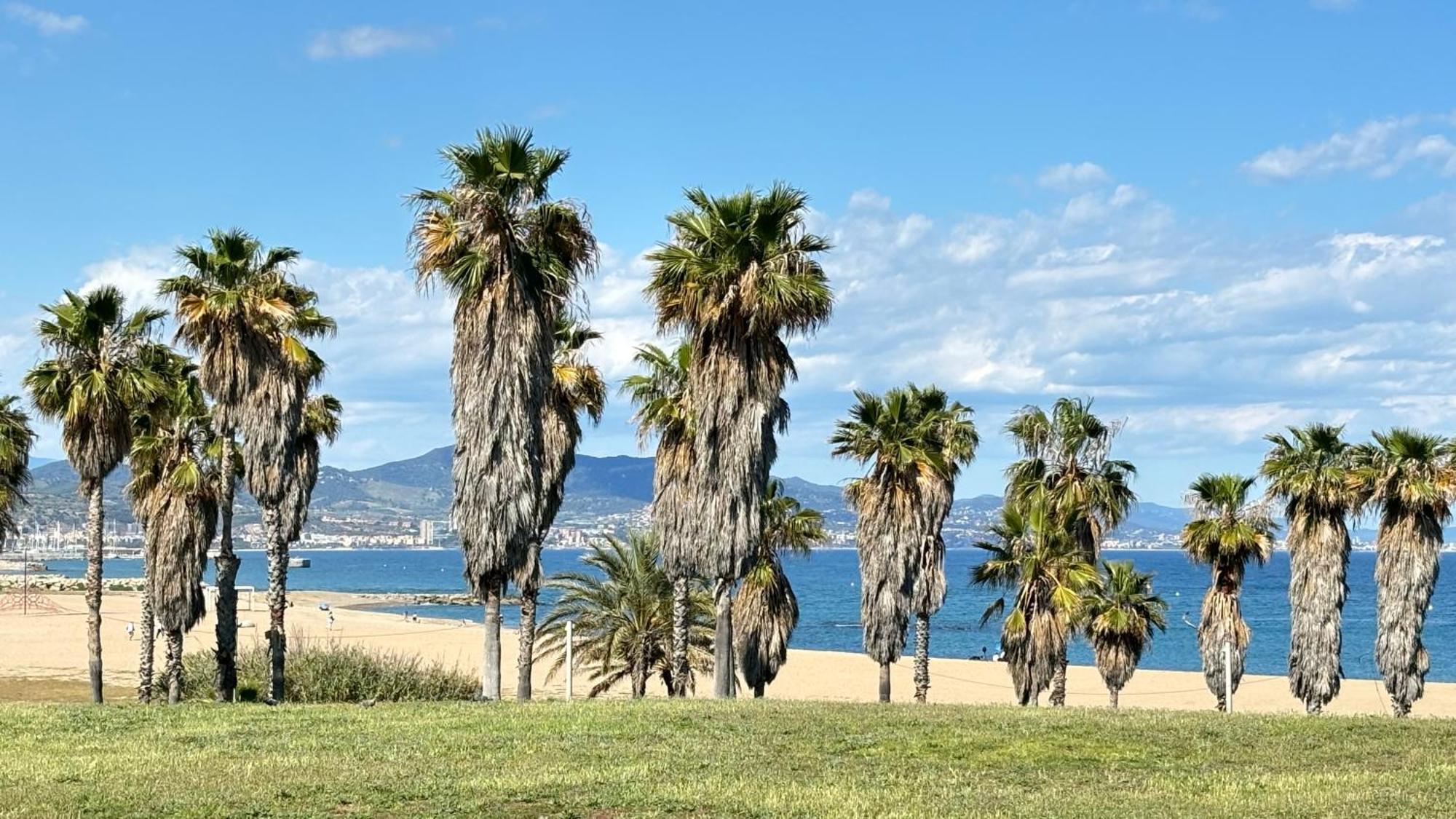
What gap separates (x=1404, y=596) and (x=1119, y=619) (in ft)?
27.2

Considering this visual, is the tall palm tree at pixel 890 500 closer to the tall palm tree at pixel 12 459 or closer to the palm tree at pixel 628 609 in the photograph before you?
the palm tree at pixel 628 609

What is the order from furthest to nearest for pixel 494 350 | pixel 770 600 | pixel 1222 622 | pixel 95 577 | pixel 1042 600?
pixel 1222 622 → pixel 1042 600 → pixel 770 600 → pixel 95 577 → pixel 494 350

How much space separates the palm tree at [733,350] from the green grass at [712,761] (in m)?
5.53

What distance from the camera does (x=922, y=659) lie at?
48.2m

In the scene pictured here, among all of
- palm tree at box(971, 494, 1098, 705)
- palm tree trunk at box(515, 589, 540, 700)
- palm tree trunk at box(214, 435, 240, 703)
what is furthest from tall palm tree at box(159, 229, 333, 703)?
palm tree at box(971, 494, 1098, 705)

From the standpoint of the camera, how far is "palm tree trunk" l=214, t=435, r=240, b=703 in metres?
37.2

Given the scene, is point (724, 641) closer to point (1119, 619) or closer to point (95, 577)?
point (95, 577)

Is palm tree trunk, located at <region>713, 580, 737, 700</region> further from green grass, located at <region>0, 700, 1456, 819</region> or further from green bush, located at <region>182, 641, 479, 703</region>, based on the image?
green bush, located at <region>182, 641, 479, 703</region>

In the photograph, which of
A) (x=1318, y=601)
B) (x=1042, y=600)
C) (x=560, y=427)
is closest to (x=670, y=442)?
(x=560, y=427)

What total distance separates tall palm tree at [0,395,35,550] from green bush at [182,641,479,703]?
7061 millimetres

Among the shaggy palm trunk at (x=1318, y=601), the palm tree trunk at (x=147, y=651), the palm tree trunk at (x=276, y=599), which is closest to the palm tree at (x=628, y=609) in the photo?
the palm tree trunk at (x=276, y=599)

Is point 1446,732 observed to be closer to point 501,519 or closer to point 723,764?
point 723,764

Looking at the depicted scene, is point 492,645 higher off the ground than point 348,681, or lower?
higher

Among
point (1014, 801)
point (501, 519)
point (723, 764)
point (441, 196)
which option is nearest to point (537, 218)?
point (441, 196)
